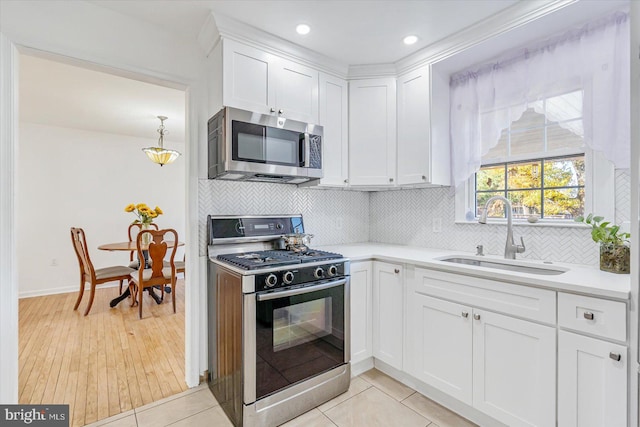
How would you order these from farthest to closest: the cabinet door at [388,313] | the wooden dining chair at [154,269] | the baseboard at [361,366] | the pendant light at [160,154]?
the pendant light at [160,154], the wooden dining chair at [154,269], the baseboard at [361,366], the cabinet door at [388,313]

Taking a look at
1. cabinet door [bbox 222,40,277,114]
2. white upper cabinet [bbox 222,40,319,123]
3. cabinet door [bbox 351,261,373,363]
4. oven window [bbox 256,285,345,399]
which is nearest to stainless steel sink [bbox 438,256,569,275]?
cabinet door [bbox 351,261,373,363]

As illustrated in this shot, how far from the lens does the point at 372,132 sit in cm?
267

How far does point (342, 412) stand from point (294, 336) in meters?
0.57

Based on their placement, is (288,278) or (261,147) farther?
(261,147)

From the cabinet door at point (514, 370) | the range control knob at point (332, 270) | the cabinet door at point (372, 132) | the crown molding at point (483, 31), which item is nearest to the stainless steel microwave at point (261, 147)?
the cabinet door at point (372, 132)

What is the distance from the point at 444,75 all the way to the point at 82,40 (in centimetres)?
254

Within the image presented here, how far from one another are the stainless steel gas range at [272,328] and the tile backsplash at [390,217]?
223mm

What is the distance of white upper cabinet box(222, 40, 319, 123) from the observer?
2.05 meters

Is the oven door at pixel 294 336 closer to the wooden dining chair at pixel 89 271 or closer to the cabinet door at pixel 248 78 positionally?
the cabinet door at pixel 248 78

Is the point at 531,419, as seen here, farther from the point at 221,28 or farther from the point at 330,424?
the point at 221,28

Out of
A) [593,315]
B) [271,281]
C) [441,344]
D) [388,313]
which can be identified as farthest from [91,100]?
[593,315]

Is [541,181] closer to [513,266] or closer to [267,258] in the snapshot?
[513,266]

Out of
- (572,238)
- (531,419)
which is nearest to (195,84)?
(572,238)

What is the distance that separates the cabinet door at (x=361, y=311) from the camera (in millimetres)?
2283
